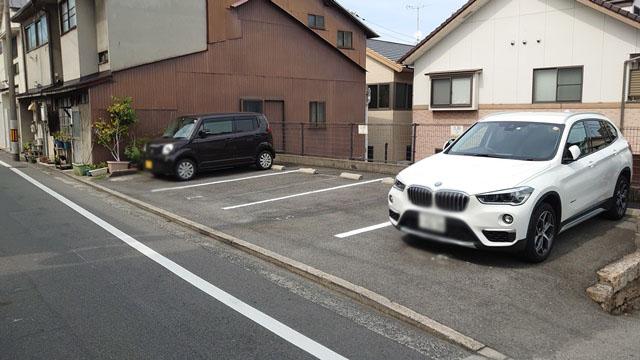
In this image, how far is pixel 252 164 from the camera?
15469 millimetres

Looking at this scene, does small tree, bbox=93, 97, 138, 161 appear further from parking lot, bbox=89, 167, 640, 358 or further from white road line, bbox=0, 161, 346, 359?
white road line, bbox=0, 161, 346, 359

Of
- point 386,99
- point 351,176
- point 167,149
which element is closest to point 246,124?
point 167,149

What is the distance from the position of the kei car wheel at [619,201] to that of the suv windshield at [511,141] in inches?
66.7

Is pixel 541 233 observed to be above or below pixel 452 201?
below

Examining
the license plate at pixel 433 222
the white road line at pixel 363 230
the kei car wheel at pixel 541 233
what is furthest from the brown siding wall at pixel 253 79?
the kei car wheel at pixel 541 233

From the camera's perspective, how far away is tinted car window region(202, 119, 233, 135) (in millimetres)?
14352

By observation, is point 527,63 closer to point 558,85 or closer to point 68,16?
point 558,85

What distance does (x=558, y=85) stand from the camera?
16562 mm

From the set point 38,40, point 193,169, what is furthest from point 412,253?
point 38,40

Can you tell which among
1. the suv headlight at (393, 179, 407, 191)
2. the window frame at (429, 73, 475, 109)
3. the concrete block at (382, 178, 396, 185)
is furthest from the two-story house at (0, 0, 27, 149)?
the suv headlight at (393, 179, 407, 191)

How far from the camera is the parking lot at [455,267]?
4.46 meters

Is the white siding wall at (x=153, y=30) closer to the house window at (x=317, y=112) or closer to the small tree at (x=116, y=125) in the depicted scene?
the small tree at (x=116, y=125)

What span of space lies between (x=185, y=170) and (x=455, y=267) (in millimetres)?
9536

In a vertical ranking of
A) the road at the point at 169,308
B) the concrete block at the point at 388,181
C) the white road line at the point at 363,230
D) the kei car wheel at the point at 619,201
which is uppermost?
the kei car wheel at the point at 619,201
